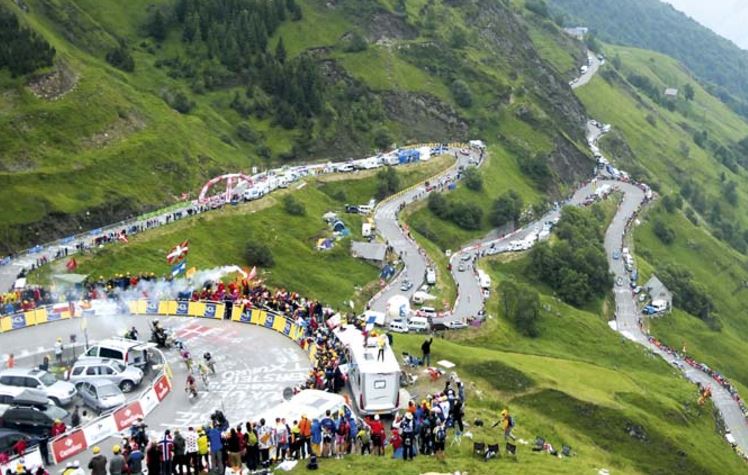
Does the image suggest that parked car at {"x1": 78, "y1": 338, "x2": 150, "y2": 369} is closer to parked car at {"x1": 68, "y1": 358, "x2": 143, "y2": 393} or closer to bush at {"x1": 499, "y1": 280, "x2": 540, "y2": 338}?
parked car at {"x1": 68, "y1": 358, "x2": 143, "y2": 393}

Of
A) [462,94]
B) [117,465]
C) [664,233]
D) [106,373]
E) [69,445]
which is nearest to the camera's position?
[117,465]

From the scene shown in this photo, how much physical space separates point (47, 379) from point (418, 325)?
160 feet

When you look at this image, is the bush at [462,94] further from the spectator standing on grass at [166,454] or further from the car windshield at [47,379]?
the spectator standing on grass at [166,454]

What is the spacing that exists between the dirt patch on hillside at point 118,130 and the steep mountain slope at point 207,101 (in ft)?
0.85

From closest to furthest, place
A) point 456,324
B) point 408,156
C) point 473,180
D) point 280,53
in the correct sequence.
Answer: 1. point 456,324
2. point 473,180
3. point 408,156
4. point 280,53

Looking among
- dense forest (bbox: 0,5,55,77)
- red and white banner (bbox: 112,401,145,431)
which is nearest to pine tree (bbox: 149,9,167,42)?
dense forest (bbox: 0,5,55,77)

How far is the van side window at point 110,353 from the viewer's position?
49.8 m

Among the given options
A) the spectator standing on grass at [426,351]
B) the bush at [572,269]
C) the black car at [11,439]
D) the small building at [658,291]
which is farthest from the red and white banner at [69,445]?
the small building at [658,291]

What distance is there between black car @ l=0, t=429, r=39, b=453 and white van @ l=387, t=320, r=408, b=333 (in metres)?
50.9

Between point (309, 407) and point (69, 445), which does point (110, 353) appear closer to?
point (69, 445)

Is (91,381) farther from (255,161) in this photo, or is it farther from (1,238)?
(255,161)

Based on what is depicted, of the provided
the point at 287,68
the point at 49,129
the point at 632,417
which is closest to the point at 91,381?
the point at 632,417

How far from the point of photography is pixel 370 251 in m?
113

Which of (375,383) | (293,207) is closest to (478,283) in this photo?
(293,207)
